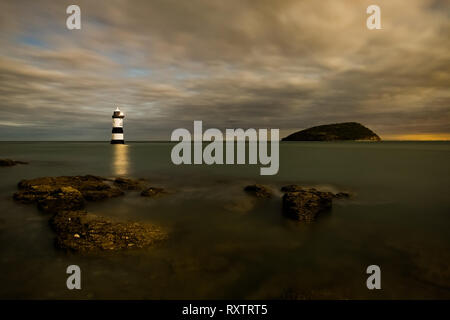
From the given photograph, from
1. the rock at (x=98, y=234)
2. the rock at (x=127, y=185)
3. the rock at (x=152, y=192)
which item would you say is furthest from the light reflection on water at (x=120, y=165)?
the rock at (x=98, y=234)

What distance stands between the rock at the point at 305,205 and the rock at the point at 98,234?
15.9ft

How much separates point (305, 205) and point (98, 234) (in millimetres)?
7188

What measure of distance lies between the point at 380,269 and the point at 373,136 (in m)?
230

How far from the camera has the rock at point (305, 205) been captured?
8.73 meters

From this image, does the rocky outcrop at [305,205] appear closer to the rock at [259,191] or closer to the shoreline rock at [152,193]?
the rock at [259,191]

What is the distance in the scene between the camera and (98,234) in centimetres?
638

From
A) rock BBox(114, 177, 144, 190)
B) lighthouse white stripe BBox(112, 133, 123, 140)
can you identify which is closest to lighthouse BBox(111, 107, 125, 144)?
lighthouse white stripe BBox(112, 133, 123, 140)

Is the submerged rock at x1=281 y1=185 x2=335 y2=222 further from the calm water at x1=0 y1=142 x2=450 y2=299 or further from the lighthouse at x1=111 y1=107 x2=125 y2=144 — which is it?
the lighthouse at x1=111 y1=107 x2=125 y2=144

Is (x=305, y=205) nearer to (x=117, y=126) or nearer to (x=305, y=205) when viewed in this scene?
(x=305, y=205)

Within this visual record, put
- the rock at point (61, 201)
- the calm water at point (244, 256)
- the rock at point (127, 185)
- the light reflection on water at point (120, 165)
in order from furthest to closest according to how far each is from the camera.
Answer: the light reflection on water at point (120, 165)
the rock at point (127, 185)
the rock at point (61, 201)
the calm water at point (244, 256)
